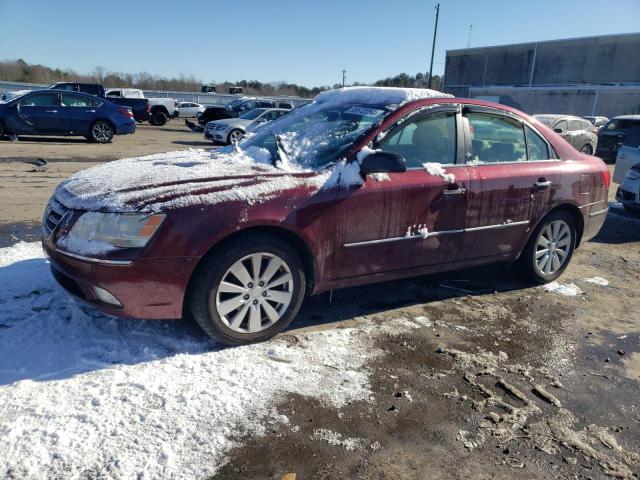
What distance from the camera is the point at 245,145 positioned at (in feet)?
14.5

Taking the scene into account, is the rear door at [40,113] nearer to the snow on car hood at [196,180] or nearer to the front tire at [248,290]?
the snow on car hood at [196,180]

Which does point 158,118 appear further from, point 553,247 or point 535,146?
point 553,247

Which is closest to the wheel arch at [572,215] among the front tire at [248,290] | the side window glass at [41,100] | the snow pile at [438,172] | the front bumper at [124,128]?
the snow pile at [438,172]

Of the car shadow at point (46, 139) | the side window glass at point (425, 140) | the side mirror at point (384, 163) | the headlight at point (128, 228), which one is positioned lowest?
the car shadow at point (46, 139)

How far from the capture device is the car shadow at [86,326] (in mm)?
3074

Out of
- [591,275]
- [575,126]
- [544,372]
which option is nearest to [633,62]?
[575,126]

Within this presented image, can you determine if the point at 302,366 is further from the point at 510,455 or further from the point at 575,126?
the point at 575,126

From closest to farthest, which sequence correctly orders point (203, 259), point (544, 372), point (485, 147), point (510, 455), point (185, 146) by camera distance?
point (510, 455), point (203, 259), point (544, 372), point (485, 147), point (185, 146)

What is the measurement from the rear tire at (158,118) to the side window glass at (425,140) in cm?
2762

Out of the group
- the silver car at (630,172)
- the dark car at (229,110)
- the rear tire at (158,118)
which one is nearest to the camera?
the silver car at (630,172)

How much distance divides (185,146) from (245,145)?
46.0 feet

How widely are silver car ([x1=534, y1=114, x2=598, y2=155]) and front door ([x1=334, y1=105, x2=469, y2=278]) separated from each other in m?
13.3

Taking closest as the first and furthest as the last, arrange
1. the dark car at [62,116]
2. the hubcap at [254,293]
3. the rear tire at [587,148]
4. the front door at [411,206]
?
the hubcap at [254,293] → the front door at [411,206] → the dark car at [62,116] → the rear tire at [587,148]

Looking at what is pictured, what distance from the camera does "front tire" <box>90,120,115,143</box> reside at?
51.4ft
